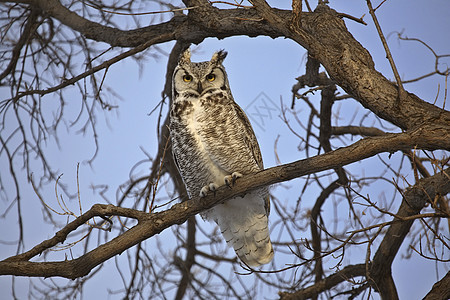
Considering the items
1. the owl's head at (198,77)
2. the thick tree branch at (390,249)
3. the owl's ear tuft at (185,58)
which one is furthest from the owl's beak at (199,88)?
the thick tree branch at (390,249)

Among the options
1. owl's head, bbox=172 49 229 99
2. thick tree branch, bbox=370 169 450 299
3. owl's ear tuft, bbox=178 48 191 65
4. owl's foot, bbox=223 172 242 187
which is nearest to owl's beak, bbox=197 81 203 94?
owl's head, bbox=172 49 229 99

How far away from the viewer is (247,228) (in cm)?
259

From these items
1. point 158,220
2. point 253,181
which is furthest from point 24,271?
point 253,181

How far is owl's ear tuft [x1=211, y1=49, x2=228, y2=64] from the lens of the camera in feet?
8.41

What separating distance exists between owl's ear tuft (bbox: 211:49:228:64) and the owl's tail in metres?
0.72

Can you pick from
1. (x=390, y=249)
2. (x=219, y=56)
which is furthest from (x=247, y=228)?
(x=219, y=56)

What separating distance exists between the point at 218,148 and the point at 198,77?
40 centimetres

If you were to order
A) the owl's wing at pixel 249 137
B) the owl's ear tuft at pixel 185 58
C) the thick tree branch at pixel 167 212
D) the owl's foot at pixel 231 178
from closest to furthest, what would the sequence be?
the thick tree branch at pixel 167 212 < the owl's foot at pixel 231 178 < the owl's wing at pixel 249 137 < the owl's ear tuft at pixel 185 58

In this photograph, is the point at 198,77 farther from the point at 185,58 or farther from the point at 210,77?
the point at 185,58

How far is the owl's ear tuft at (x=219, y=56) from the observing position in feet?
8.41

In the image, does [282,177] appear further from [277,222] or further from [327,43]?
[277,222]

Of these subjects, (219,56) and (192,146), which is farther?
(219,56)

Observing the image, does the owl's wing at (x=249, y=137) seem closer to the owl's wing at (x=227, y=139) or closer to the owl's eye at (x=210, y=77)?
the owl's wing at (x=227, y=139)

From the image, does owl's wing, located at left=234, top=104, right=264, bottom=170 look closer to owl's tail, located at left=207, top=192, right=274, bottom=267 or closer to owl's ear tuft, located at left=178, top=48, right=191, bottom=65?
owl's tail, located at left=207, top=192, right=274, bottom=267
